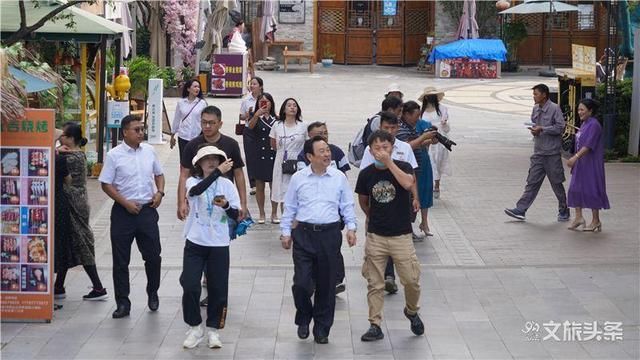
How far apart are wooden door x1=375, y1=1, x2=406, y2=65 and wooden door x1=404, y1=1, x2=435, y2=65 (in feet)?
0.57

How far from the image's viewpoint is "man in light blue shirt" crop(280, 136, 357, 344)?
360 inches

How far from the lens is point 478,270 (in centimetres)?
1198

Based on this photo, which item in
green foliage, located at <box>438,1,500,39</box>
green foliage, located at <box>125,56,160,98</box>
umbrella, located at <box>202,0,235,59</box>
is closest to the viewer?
green foliage, located at <box>125,56,160,98</box>

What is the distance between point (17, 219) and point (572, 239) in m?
6.48

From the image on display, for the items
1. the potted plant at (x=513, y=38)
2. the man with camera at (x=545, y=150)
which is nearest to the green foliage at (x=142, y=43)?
the potted plant at (x=513, y=38)

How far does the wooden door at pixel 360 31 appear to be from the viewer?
39031 millimetres

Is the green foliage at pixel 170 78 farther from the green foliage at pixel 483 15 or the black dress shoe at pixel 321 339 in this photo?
the black dress shoe at pixel 321 339

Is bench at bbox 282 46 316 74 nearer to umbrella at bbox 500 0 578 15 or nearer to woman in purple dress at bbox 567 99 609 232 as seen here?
umbrella at bbox 500 0 578 15

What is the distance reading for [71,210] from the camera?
34.3 feet

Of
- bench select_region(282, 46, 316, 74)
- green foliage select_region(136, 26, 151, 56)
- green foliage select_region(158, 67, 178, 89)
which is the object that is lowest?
green foliage select_region(158, 67, 178, 89)

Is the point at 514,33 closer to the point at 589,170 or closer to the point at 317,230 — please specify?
the point at 589,170

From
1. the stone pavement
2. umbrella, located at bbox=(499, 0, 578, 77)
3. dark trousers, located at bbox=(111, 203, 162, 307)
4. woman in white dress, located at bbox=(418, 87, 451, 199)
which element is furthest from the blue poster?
dark trousers, located at bbox=(111, 203, 162, 307)

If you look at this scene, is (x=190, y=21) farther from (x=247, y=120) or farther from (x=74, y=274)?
(x=74, y=274)

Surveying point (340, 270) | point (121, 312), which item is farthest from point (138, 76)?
point (340, 270)
